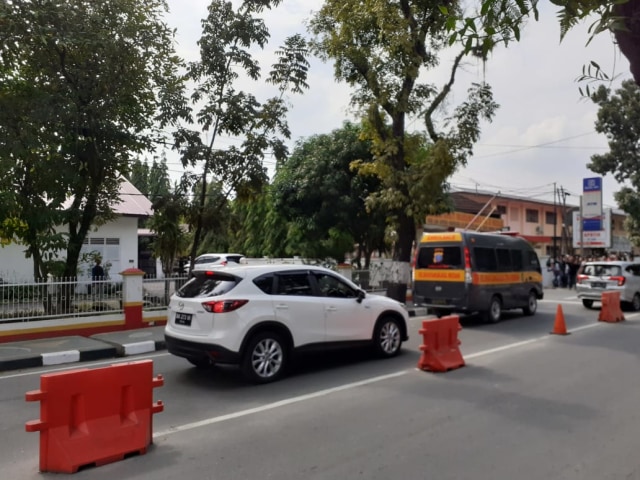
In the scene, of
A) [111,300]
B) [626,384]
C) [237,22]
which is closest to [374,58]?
[237,22]

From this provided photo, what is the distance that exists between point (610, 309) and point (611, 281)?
293 centimetres

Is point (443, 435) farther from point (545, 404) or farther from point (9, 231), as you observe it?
point (9, 231)

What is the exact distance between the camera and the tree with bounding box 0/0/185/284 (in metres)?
10.5

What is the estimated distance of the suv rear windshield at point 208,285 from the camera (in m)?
7.34

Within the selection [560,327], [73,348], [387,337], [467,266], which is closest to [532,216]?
[467,266]

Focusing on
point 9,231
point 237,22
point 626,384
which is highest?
point 237,22

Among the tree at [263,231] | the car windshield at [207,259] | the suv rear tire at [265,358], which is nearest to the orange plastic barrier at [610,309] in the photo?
the suv rear tire at [265,358]

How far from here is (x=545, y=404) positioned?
21.0 ft

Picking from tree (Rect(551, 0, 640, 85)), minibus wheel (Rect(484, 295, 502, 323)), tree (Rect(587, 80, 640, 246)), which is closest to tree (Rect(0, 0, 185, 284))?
→ minibus wheel (Rect(484, 295, 502, 323))

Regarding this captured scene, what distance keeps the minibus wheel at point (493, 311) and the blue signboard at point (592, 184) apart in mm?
19305

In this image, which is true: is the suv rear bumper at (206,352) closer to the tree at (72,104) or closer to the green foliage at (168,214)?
the tree at (72,104)

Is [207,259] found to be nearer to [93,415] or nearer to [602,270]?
[602,270]

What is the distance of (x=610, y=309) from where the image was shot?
14133 millimetres

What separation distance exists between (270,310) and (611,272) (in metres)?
13.3
